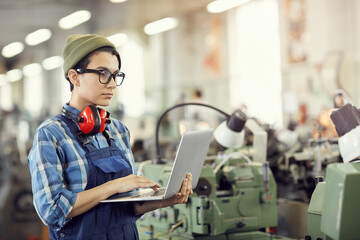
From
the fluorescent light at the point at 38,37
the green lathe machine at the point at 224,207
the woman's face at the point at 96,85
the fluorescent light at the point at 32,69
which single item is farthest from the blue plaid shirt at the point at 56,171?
the fluorescent light at the point at 32,69

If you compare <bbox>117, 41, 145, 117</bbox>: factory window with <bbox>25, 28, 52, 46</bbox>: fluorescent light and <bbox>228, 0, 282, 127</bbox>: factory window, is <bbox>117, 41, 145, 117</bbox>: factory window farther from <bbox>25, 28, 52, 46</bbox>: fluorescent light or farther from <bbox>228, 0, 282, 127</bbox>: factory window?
<bbox>228, 0, 282, 127</bbox>: factory window

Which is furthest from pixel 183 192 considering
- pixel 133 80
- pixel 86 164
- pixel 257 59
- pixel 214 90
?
pixel 133 80

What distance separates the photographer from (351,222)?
1270mm

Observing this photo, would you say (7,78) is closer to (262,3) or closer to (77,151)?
(262,3)

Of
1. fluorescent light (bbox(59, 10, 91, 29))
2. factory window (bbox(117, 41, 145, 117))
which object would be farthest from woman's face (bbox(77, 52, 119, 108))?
factory window (bbox(117, 41, 145, 117))

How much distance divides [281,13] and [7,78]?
814 centimetres

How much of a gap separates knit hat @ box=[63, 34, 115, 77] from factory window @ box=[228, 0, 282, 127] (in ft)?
24.9

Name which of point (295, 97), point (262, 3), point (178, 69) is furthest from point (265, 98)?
point (178, 69)

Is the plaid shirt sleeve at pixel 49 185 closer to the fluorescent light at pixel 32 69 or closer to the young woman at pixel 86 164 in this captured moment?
the young woman at pixel 86 164

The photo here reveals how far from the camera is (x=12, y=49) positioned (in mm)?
12344

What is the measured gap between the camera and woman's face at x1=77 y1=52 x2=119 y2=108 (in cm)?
150

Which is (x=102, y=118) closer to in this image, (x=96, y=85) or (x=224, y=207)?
(x=96, y=85)

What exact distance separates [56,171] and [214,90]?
1027cm

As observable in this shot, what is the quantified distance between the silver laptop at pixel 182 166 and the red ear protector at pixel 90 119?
214 millimetres
